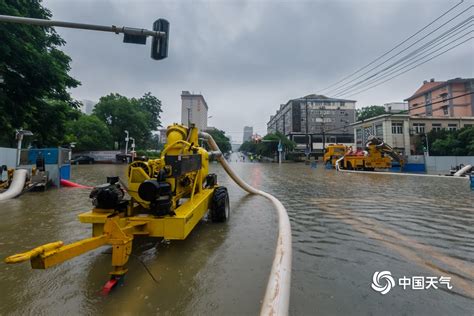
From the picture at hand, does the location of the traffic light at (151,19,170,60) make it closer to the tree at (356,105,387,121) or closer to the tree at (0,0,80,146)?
the tree at (0,0,80,146)

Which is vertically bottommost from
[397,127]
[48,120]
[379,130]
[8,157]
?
[8,157]

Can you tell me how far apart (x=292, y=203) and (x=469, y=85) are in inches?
2426

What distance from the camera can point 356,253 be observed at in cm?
382

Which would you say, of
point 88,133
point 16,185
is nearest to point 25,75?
point 16,185

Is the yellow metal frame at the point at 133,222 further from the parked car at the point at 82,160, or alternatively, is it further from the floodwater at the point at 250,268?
the parked car at the point at 82,160

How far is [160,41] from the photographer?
20.7ft

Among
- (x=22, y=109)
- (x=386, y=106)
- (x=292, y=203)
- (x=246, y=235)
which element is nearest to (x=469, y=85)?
(x=386, y=106)

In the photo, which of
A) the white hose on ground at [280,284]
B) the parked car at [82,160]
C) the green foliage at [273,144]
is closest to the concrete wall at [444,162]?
the white hose on ground at [280,284]

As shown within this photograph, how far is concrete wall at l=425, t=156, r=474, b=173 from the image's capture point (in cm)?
2308

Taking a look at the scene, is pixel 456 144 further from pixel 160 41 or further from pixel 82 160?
pixel 82 160

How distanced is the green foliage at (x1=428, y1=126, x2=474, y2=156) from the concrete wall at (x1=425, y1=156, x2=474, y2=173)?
10.2m

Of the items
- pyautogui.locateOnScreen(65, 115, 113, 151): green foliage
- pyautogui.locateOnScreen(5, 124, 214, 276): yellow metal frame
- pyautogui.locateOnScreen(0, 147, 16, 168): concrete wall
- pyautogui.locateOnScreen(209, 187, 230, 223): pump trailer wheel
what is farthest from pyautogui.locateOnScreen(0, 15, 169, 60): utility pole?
pyautogui.locateOnScreen(65, 115, 113, 151): green foliage

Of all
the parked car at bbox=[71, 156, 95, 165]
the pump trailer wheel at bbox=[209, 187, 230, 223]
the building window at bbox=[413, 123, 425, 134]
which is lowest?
the pump trailer wheel at bbox=[209, 187, 230, 223]

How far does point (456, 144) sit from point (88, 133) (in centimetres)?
5486
